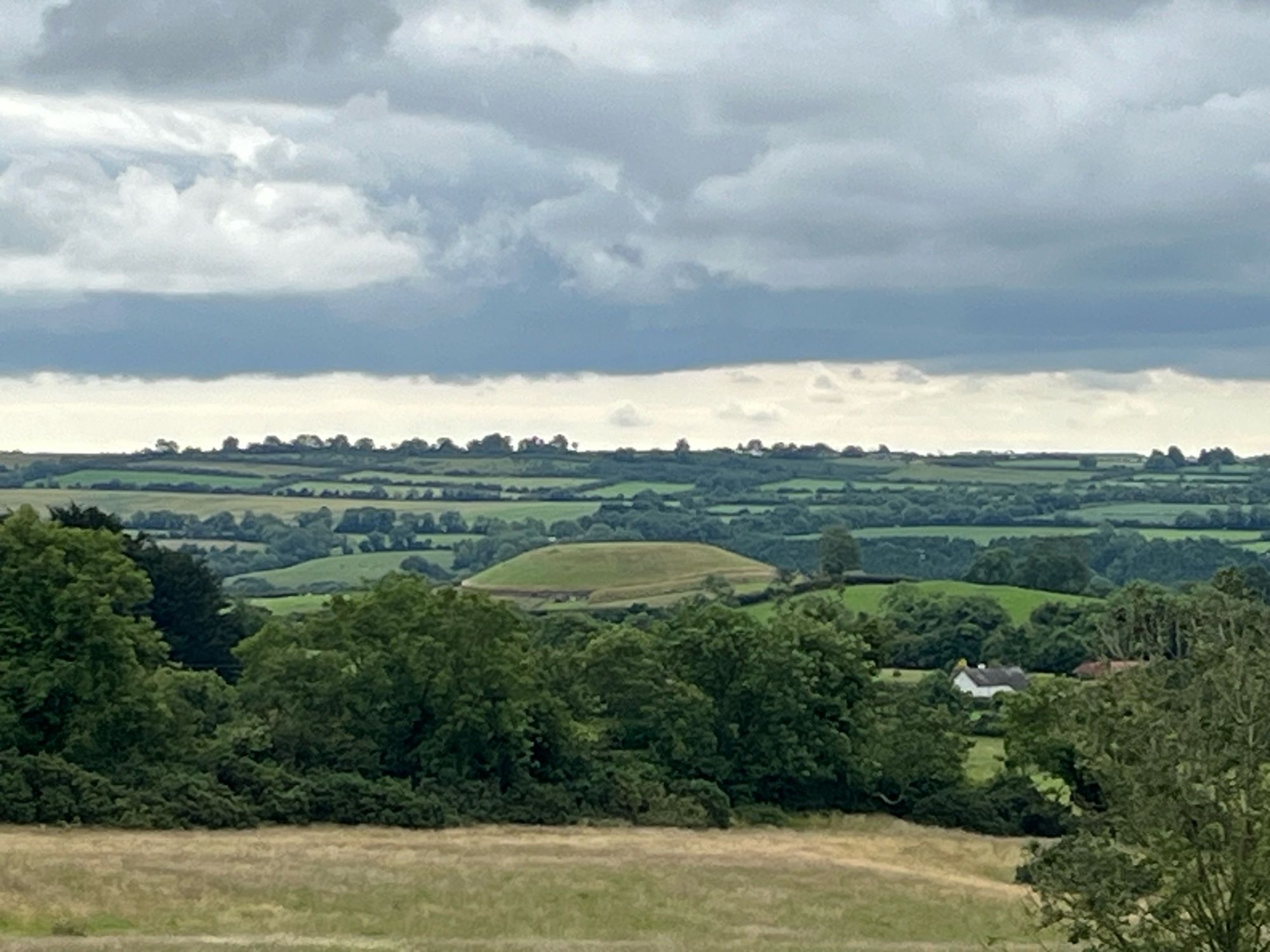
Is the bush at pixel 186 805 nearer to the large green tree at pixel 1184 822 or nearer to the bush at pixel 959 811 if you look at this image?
the bush at pixel 959 811

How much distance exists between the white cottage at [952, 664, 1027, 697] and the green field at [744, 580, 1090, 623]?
16.5m

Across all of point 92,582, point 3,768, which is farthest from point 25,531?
point 3,768

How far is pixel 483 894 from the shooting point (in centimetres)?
4803

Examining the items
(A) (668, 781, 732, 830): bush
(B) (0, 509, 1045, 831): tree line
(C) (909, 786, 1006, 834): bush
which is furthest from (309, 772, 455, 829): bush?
(C) (909, 786, 1006, 834): bush

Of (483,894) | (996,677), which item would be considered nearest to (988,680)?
(996,677)

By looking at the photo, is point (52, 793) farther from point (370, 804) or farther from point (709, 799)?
point (709, 799)

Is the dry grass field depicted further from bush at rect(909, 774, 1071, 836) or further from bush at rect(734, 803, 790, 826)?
bush at rect(909, 774, 1071, 836)

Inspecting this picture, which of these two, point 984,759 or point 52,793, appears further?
point 984,759

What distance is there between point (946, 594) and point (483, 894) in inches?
4512

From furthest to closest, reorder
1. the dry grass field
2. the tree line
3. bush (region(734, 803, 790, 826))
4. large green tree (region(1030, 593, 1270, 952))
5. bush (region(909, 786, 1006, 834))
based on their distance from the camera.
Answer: bush (region(909, 786, 1006, 834)), bush (region(734, 803, 790, 826)), the tree line, the dry grass field, large green tree (region(1030, 593, 1270, 952))

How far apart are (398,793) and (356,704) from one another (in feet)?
19.8

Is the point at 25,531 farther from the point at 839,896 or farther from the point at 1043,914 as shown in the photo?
the point at 1043,914

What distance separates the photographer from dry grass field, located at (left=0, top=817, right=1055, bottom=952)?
40.3 meters

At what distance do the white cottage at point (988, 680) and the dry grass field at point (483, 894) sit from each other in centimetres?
6246
